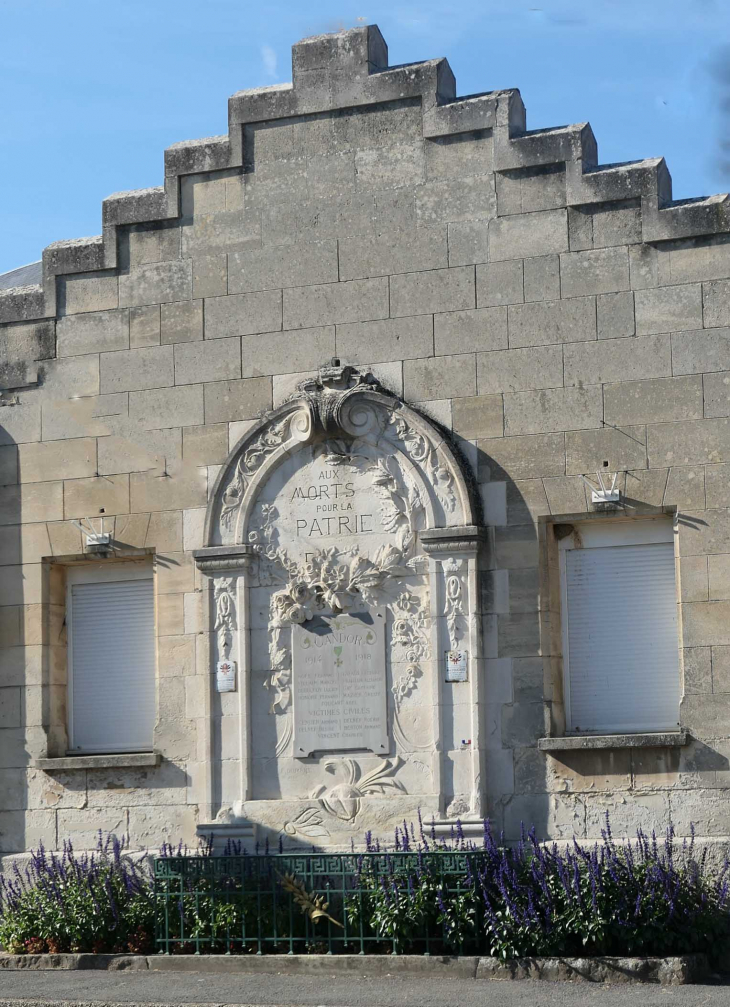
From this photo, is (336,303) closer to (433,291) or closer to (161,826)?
(433,291)

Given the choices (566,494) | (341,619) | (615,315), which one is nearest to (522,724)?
(341,619)

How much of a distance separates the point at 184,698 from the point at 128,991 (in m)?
2.98

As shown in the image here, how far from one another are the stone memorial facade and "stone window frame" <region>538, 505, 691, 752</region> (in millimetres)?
28

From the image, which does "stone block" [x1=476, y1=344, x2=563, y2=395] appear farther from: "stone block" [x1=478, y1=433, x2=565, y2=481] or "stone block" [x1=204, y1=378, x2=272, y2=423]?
"stone block" [x1=204, y1=378, x2=272, y2=423]

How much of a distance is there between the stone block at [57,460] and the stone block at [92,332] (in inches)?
33.7

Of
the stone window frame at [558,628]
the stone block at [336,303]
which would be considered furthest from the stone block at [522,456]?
the stone block at [336,303]

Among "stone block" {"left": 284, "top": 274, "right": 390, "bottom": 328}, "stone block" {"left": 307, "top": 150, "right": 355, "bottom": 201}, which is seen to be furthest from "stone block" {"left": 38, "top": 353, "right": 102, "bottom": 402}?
"stone block" {"left": 307, "top": 150, "right": 355, "bottom": 201}

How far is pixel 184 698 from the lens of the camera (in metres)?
13.7

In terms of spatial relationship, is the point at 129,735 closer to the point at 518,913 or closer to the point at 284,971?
the point at 284,971

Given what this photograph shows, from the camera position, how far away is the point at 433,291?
1346 cm

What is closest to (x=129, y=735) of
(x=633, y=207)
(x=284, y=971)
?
(x=284, y=971)

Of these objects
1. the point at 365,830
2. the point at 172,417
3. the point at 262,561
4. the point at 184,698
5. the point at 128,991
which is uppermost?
the point at 172,417

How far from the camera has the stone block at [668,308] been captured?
12688 millimetres

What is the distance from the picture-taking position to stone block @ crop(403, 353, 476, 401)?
13.3 m
